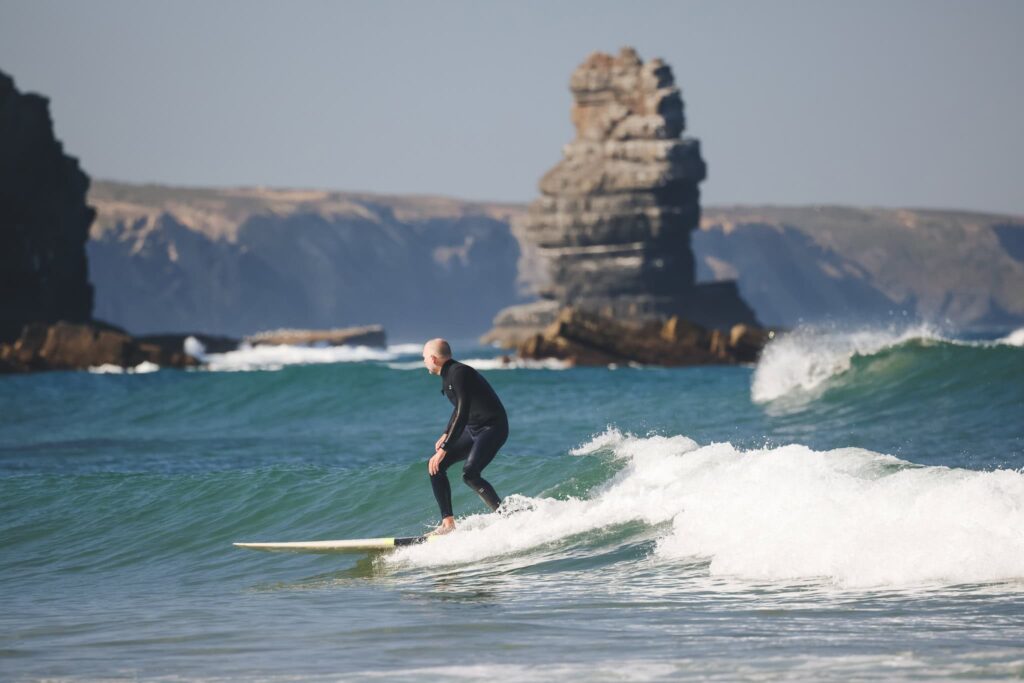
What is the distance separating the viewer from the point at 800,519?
1082 cm

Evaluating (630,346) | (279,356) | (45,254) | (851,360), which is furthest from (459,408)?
(279,356)

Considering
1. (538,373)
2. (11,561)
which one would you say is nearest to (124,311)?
(538,373)

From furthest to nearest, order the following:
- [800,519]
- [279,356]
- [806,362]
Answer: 1. [279,356]
2. [806,362]
3. [800,519]

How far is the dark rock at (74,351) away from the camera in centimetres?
5703

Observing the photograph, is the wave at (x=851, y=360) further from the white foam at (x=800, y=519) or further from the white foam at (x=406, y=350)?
the white foam at (x=406, y=350)

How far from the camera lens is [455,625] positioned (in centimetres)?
940

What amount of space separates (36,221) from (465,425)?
205 feet

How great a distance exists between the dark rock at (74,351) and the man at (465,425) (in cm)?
4772

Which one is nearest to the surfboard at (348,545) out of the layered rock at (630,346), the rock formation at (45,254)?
the layered rock at (630,346)

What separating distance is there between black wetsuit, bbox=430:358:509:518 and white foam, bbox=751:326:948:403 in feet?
59.5

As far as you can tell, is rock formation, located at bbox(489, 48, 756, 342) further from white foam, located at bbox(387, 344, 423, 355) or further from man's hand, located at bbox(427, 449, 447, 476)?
man's hand, located at bbox(427, 449, 447, 476)

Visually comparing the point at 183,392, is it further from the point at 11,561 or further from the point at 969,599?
the point at 969,599

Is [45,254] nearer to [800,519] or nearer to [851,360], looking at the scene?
[851,360]

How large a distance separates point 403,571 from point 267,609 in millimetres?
1451
